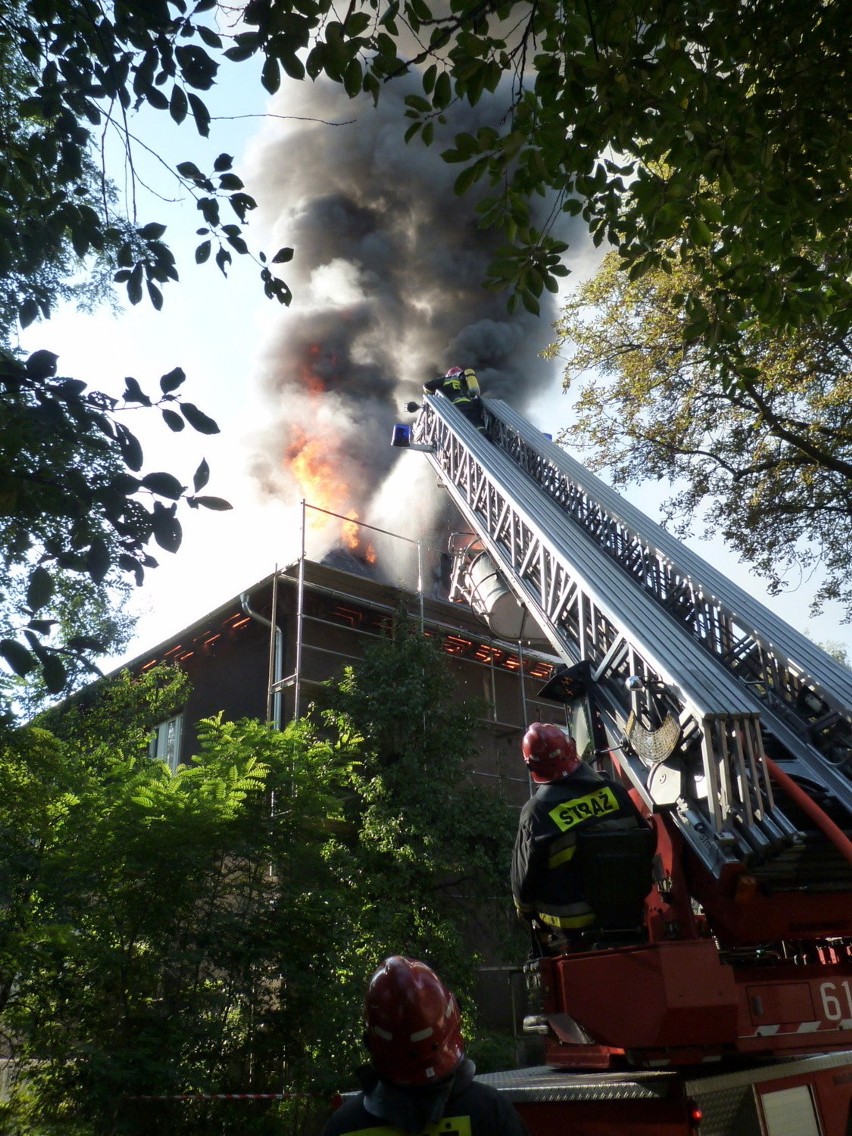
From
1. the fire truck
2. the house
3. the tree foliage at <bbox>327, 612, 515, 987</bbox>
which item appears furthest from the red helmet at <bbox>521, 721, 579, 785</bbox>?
the house

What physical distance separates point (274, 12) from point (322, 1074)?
698cm

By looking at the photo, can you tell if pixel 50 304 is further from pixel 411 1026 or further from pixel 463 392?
pixel 463 392

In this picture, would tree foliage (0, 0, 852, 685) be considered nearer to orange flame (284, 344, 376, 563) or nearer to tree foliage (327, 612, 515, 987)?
tree foliage (327, 612, 515, 987)

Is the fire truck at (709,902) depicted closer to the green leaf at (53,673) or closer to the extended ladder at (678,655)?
the extended ladder at (678,655)

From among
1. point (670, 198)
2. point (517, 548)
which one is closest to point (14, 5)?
point (670, 198)

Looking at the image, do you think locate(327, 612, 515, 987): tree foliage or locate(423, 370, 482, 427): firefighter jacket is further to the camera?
locate(423, 370, 482, 427): firefighter jacket

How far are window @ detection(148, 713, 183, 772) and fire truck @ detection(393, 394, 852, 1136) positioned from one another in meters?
9.45

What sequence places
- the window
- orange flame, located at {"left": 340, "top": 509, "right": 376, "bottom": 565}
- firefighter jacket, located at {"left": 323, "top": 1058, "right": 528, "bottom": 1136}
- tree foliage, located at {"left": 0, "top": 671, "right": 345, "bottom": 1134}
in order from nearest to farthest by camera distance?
firefighter jacket, located at {"left": 323, "top": 1058, "right": 528, "bottom": 1136} → tree foliage, located at {"left": 0, "top": 671, "right": 345, "bottom": 1134} → the window → orange flame, located at {"left": 340, "top": 509, "right": 376, "bottom": 565}

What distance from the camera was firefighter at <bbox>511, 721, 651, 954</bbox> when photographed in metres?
4.14

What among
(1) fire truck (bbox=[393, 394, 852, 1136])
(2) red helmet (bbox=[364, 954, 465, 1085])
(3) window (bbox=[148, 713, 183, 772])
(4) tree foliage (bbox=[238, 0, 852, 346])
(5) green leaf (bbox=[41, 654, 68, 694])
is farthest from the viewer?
(3) window (bbox=[148, 713, 183, 772])

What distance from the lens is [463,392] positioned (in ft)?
36.8

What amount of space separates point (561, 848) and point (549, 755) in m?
0.50

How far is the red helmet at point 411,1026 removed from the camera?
6.87ft

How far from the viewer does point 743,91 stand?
185 inches
